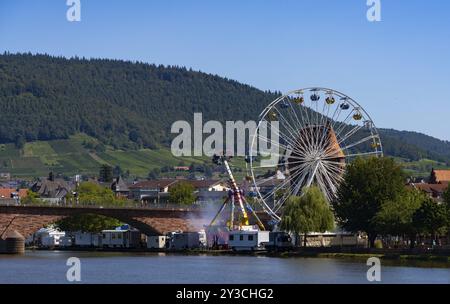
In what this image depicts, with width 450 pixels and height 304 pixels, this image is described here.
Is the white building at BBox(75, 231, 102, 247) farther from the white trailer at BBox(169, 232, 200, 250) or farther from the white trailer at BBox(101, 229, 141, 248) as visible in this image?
the white trailer at BBox(169, 232, 200, 250)

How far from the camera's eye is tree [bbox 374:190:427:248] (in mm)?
110938

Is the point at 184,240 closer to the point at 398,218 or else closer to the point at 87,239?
the point at 87,239

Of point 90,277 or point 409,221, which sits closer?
point 90,277

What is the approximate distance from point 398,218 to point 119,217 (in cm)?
3771

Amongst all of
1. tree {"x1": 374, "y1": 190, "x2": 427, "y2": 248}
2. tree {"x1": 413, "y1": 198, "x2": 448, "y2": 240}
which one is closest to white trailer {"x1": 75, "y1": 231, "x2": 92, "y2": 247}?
tree {"x1": 374, "y1": 190, "x2": 427, "y2": 248}

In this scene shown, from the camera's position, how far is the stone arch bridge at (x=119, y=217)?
131 m

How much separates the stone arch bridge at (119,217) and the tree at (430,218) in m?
37.3

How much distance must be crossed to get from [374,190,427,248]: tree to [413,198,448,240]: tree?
3.31ft

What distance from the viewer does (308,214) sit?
392 ft

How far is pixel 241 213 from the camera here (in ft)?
447
